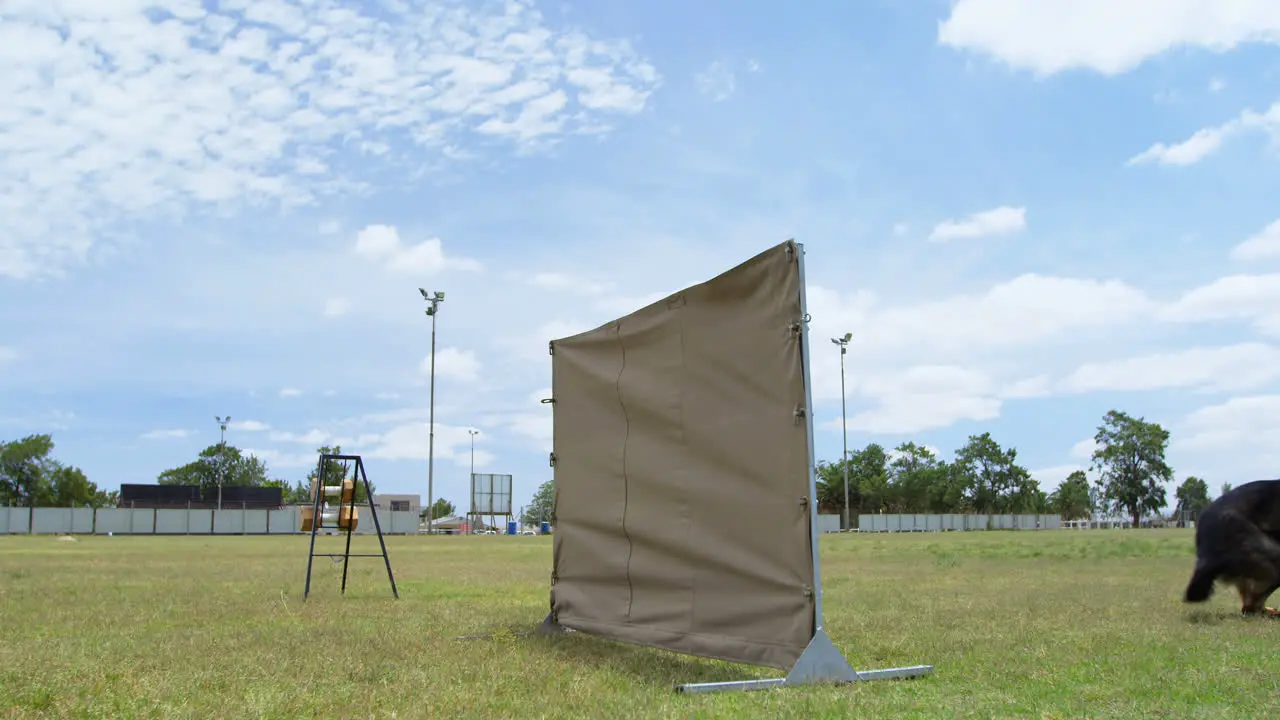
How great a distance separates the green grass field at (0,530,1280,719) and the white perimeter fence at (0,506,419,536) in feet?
189

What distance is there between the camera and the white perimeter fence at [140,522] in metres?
67.6

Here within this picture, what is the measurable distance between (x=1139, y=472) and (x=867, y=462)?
39922 mm

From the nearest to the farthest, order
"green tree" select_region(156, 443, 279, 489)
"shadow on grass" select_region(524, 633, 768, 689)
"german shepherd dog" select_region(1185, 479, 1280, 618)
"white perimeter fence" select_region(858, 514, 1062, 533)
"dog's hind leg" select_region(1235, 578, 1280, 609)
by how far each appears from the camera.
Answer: "shadow on grass" select_region(524, 633, 768, 689)
"german shepherd dog" select_region(1185, 479, 1280, 618)
"dog's hind leg" select_region(1235, 578, 1280, 609)
"white perimeter fence" select_region(858, 514, 1062, 533)
"green tree" select_region(156, 443, 279, 489)

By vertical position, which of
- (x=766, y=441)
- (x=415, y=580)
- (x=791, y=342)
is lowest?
(x=415, y=580)

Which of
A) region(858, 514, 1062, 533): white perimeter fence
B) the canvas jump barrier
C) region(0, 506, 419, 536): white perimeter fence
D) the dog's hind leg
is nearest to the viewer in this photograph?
the canvas jump barrier

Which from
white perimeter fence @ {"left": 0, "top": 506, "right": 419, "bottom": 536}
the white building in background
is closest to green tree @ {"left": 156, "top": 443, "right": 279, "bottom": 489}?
the white building in background

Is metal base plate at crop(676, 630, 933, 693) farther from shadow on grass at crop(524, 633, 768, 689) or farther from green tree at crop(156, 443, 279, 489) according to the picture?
green tree at crop(156, 443, 279, 489)

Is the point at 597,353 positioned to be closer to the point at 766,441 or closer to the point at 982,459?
the point at 766,441

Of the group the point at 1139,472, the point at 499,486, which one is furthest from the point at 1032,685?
the point at 1139,472

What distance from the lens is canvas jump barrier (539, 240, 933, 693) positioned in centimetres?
713

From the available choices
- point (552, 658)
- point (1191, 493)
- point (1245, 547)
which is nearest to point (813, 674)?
point (552, 658)

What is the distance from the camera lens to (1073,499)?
471ft

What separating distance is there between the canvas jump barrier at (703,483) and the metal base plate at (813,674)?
1 centimetres

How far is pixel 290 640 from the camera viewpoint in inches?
364
